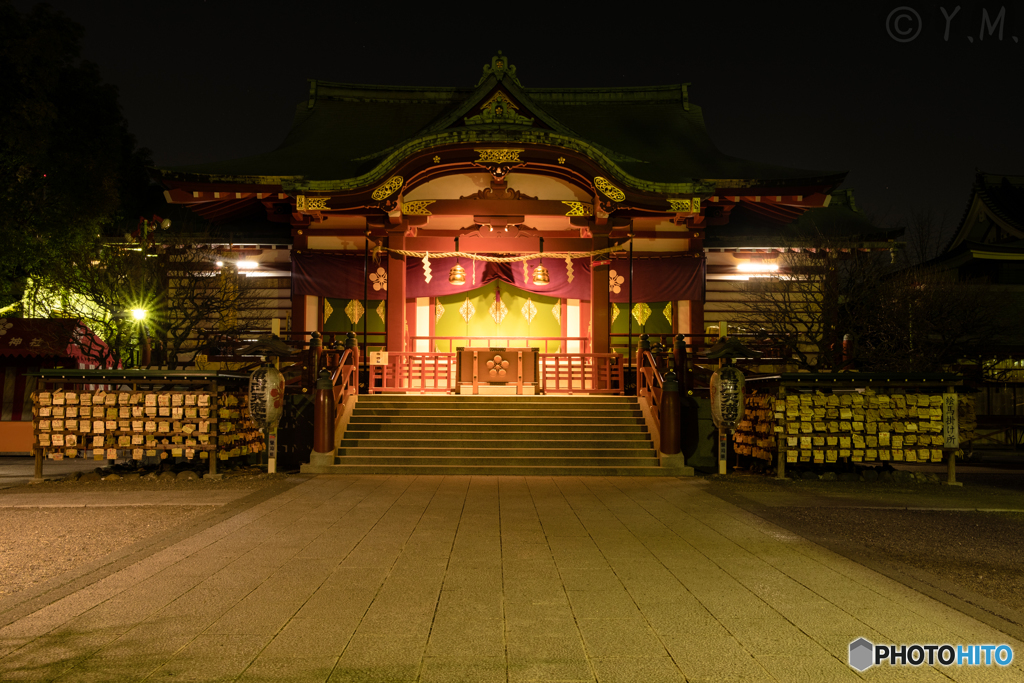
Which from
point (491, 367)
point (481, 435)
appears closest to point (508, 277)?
point (491, 367)

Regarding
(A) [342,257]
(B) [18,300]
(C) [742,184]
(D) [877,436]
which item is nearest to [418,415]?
(A) [342,257]

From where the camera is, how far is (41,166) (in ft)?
57.0

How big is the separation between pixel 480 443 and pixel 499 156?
21.2ft

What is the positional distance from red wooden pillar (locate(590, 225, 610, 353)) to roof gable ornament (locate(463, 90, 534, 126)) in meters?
Result: 2.95

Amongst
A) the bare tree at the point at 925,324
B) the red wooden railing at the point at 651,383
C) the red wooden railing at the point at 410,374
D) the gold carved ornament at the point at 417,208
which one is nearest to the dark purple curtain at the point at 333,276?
the gold carved ornament at the point at 417,208

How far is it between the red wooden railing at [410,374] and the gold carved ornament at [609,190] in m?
4.93

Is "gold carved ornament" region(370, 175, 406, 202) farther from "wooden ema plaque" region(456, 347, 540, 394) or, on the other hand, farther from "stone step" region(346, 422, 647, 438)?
"stone step" region(346, 422, 647, 438)

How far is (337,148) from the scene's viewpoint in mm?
18438

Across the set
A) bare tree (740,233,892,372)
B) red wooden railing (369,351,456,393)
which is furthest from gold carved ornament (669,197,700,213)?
red wooden railing (369,351,456,393)

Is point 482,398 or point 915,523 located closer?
point 915,523

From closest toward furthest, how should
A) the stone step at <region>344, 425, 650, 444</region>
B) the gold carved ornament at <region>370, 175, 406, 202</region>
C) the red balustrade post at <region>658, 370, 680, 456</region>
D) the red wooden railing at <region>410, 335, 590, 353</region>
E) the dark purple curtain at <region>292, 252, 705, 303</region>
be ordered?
the red balustrade post at <region>658, 370, 680, 456</region>
the stone step at <region>344, 425, 650, 444</region>
the gold carved ornament at <region>370, 175, 406, 202</region>
the dark purple curtain at <region>292, 252, 705, 303</region>
the red wooden railing at <region>410, 335, 590, 353</region>

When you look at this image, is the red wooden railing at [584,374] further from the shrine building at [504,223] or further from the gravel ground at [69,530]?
the gravel ground at [69,530]

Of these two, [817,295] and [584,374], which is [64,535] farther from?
[817,295]

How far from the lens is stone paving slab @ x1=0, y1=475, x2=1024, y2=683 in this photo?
12.2 ft
